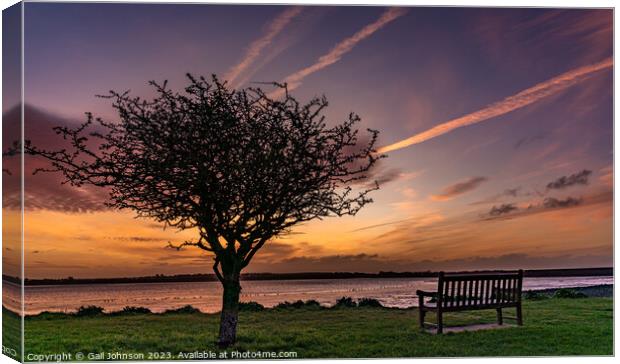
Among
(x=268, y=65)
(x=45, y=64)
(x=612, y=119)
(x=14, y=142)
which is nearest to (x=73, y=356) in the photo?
(x=14, y=142)

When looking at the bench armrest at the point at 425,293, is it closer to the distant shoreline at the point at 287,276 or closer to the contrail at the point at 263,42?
the distant shoreline at the point at 287,276

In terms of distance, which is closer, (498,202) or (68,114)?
(68,114)

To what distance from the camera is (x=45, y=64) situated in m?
13.8

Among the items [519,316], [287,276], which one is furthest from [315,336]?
[519,316]

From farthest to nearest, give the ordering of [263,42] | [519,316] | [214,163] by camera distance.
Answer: [519,316] → [263,42] → [214,163]

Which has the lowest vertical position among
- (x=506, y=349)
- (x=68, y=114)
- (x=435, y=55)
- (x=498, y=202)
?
(x=506, y=349)

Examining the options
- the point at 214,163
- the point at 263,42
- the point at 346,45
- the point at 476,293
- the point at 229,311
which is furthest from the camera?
the point at 476,293

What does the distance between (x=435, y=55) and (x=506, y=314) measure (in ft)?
15.6

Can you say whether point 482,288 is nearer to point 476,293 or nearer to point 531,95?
point 476,293

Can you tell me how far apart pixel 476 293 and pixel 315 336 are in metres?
2.72

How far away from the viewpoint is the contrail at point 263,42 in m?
14.3

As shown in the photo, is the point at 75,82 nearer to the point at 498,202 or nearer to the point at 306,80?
the point at 306,80

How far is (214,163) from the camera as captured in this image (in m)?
13.9

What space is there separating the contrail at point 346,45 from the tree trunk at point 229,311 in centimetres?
314
